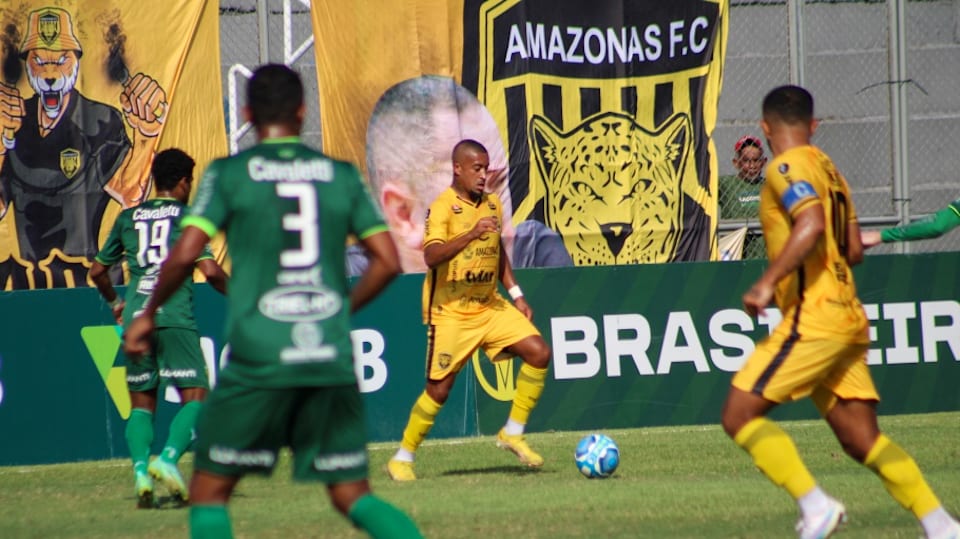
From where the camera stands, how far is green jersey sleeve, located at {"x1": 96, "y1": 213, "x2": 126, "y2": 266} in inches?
364

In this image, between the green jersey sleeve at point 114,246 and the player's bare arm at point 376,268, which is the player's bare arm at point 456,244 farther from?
the player's bare arm at point 376,268

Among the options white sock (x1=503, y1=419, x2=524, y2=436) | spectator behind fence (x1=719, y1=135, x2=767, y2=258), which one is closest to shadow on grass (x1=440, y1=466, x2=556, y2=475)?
white sock (x1=503, y1=419, x2=524, y2=436)

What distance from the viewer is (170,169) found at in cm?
913

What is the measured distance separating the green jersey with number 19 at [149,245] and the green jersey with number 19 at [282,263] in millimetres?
4064

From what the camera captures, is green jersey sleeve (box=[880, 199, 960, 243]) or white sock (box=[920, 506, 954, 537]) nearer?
white sock (box=[920, 506, 954, 537])

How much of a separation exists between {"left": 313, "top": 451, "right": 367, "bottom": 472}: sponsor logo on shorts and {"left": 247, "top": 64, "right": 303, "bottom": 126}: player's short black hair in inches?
46.5

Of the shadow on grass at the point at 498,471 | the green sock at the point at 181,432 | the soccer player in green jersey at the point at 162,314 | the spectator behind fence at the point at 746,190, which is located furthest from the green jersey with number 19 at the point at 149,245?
the spectator behind fence at the point at 746,190

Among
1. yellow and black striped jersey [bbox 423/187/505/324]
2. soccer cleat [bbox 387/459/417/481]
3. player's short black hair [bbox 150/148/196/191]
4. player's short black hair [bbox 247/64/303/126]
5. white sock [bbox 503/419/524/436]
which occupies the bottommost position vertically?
soccer cleat [bbox 387/459/417/481]

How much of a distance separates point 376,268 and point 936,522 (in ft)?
9.76

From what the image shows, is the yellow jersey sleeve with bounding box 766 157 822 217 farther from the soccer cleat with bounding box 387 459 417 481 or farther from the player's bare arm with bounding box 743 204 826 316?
the soccer cleat with bounding box 387 459 417 481

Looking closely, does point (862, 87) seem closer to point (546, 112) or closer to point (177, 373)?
point (546, 112)

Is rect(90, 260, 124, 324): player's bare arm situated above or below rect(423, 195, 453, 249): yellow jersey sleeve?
below

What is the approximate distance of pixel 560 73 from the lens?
1431cm

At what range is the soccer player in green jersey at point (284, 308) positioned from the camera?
16.4ft
